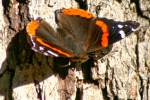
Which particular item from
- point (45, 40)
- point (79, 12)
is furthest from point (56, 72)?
point (79, 12)

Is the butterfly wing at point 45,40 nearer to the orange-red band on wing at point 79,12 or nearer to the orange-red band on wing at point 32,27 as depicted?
the orange-red band on wing at point 32,27

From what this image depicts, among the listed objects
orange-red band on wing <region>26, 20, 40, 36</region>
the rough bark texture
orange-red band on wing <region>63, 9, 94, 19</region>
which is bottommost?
the rough bark texture

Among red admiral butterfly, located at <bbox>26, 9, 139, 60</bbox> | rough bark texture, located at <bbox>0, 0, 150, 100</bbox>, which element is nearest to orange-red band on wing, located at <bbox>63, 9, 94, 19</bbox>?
red admiral butterfly, located at <bbox>26, 9, 139, 60</bbox>

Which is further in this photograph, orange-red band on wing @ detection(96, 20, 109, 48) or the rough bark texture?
orange-red band on wing @ detection(96, 20, 109, 48)

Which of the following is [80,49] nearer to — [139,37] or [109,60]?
[109,60]

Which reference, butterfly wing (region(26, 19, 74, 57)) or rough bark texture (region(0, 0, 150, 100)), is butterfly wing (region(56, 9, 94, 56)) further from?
rough bark texture (region(0, 0, 150, 100))

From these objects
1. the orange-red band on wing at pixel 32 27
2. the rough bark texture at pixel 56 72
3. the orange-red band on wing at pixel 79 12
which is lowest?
the rough bark texture at pixel 56 72

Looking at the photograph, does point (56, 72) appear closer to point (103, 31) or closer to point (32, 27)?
point (32, 27)

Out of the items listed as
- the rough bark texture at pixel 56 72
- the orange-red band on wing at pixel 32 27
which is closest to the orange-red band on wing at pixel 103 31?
the rough bark texture at pixel 56 72
